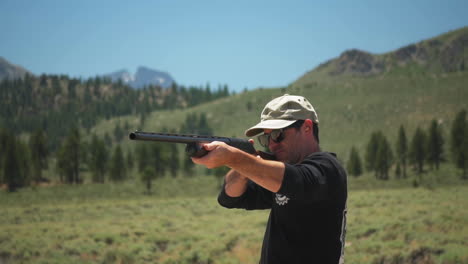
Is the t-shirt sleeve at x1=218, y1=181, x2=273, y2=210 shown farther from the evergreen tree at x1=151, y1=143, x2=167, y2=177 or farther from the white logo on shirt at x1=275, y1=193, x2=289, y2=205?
the evergreen tree at x1=151, y1=143, x2=167, y2=177

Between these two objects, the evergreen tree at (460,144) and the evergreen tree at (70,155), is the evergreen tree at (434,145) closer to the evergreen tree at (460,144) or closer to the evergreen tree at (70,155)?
the evergreen tree at (460,144)

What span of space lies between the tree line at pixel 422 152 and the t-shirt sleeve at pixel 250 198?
7659cm

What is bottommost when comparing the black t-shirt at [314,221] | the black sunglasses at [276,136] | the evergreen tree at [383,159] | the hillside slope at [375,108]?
the evergreen tree at [383,159]

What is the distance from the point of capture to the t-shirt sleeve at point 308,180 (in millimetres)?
2367

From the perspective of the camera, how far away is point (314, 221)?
280 cm

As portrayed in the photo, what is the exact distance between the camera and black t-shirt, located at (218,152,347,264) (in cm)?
258

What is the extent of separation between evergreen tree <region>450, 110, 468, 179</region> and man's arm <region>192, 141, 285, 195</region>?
77554 mm

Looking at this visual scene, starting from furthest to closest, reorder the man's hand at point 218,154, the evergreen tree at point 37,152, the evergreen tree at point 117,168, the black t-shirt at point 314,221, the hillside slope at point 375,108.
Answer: the hillside slope at point 375,108, the evergreen tree at point 117,168, the evergreen tree at point 37,152, the black t-shirt at point 314,221, the man's hand at point 218,154

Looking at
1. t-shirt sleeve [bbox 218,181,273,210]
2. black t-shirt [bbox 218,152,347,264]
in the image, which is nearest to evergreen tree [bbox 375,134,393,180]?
t-shirt sleeve [bbox 218,181,273,210]

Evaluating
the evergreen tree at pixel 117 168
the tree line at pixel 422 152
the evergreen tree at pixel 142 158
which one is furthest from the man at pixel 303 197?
the evergreen tree at pixel 142 158

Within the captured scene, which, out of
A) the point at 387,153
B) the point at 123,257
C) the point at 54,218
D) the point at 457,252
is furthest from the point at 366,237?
the point at 387,153

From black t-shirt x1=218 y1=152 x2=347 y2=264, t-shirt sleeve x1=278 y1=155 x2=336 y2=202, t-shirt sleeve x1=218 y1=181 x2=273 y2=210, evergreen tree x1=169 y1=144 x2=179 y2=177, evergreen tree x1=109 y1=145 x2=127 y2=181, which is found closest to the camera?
t-shirt sleeve x1=278 y1=155 x2=336 y2=202

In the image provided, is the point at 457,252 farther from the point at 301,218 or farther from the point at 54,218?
the point at 54,218

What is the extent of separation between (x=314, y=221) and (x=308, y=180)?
505 mm
